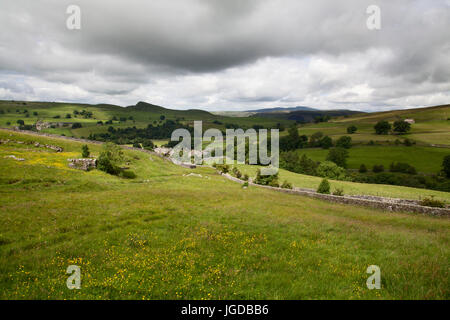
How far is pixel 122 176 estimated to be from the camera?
40.2m

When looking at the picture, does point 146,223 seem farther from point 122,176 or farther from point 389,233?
point 122,176

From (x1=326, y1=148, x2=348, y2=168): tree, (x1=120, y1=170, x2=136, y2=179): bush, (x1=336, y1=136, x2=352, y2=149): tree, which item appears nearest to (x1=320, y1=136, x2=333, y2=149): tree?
(x1=336, y1=136, x2=352, y2=149): tree

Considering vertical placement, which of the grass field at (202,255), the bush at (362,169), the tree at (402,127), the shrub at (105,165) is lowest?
the bush at (362,169)

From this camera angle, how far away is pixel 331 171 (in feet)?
271

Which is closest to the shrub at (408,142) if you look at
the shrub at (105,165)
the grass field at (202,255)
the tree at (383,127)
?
the tree at (383,127)


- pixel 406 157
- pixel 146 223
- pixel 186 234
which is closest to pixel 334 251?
pixel 186 234

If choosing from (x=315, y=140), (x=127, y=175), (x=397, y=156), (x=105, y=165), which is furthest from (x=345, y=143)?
(x=105, y=165)

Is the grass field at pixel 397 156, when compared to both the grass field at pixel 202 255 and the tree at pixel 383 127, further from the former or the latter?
the grass field at pixel 202 255

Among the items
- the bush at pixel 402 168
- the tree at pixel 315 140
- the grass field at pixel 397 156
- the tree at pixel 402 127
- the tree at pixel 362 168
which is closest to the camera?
the bush at pixel 402 168

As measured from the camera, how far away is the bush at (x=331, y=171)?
263 ft

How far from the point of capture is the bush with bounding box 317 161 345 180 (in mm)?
80062

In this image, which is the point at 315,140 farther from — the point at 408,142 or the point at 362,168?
the point at 362,168

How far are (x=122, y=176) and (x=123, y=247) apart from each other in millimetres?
34448

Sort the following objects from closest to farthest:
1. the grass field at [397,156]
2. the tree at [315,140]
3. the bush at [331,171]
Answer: the bush at [331,171]
the grass field at [397,156]
the tree at [315,140]
